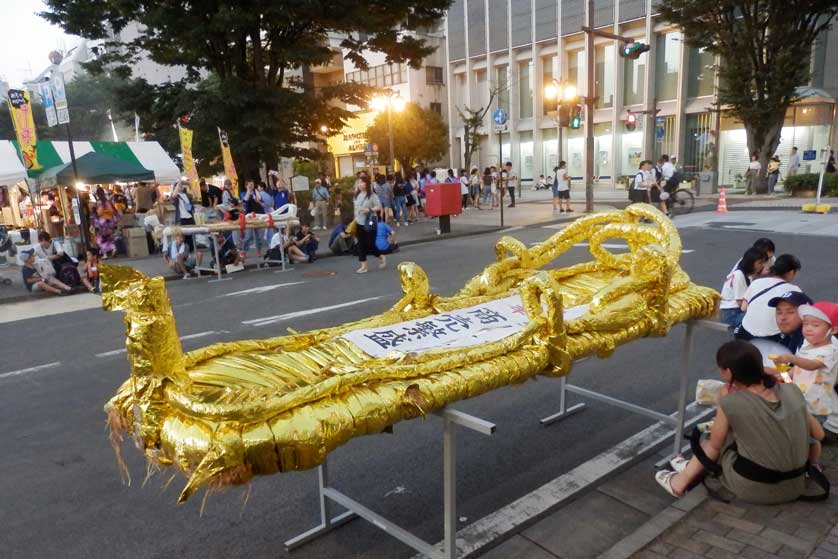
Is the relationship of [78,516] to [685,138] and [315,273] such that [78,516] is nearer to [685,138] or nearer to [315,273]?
[315,273]

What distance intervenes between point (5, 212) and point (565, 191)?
70.5ft

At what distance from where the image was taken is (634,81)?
31547mm

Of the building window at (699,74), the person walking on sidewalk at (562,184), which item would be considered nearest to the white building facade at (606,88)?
the building window at (699,74)

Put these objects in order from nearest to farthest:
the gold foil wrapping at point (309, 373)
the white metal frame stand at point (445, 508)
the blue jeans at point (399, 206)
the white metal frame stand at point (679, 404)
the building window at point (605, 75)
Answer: the gold foil wrapping at point (309, 373)
the white metal frame stand at point (445, 508)
the white metal frame stand at point (679, 404)
the blue jeans at point (399, 206)
the building window at point (605, 75)

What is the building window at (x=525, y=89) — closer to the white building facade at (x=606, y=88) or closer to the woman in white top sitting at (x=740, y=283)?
the white building facade at (x=606, y=88)

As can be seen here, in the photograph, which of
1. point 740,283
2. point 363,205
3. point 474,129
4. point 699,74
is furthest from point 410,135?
point 740,283

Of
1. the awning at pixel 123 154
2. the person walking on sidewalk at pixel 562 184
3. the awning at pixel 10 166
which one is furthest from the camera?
the person walking on sidewalk at pixel 562 184

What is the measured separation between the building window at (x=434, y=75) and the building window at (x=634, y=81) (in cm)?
1484

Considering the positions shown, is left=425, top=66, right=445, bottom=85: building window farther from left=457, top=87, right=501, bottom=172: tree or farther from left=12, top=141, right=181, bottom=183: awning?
left=12, top=141, right=181, bottom=183: awning

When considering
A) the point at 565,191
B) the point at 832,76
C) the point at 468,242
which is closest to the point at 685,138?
the point at 832,76

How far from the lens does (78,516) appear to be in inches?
132

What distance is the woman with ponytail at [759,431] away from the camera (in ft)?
9.53

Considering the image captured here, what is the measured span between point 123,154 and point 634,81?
1016 inches

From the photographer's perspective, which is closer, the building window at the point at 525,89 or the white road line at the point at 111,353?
the white road line at the point at 111,353
